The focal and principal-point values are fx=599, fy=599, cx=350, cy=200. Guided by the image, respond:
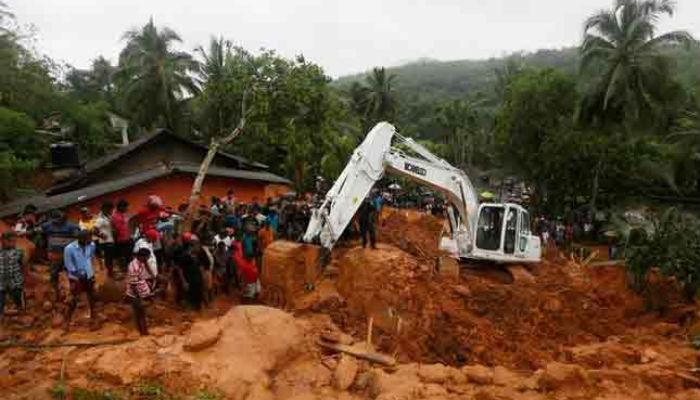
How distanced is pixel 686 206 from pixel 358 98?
25459 millimetres

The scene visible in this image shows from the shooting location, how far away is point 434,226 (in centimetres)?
2217

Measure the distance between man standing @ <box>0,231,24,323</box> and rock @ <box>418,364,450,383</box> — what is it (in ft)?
19.2

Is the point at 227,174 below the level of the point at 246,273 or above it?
above

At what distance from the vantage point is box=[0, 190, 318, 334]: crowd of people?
838 centimetres

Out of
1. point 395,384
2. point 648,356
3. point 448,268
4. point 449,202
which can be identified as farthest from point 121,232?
point 648,356

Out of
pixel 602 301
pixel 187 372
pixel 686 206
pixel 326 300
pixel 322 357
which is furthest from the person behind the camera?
pixel 686 206

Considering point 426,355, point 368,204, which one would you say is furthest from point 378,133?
point 426,355

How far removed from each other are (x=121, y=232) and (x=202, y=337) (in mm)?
2918

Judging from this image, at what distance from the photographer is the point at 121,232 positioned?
32.3ft

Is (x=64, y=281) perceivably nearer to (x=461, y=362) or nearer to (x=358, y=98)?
(x=461, y=362)

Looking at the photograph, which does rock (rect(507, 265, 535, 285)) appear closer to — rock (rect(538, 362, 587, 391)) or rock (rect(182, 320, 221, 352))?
rock (rect(538, 362, 587, 391))

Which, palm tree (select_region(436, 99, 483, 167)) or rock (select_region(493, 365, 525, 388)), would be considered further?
palm tree (select_region(436, 99, 483, 167))

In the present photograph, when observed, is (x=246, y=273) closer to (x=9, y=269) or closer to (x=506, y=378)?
(x=9, y=269)

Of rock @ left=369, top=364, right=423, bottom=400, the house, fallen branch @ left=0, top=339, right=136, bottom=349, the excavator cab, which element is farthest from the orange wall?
rock @ left=369, top=364, right=423, bottom=400
